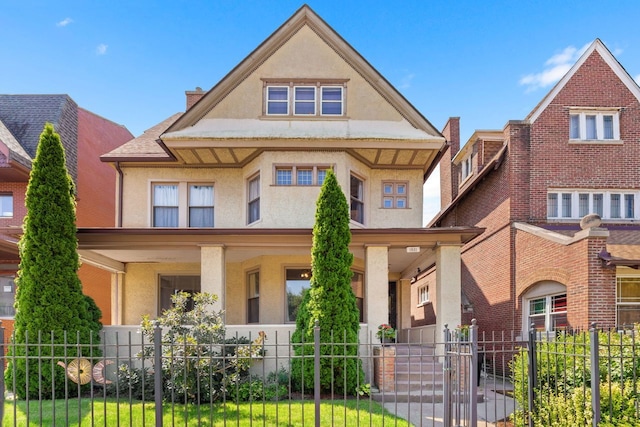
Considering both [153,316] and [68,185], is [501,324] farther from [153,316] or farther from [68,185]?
[68,185]

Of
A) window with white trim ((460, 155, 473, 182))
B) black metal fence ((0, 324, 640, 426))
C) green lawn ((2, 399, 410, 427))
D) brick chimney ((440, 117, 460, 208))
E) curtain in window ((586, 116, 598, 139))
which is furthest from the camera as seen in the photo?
brick chimney ((440, 117, 460, 208))

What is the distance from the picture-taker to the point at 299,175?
1445 cm

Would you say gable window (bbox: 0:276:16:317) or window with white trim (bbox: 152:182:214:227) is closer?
window with white trim (bbox: 152:182:214:227)

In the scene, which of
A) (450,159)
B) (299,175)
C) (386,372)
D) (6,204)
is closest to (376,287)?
(386,372)

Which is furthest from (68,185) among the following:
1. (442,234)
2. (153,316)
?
(442,234)

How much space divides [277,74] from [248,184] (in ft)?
11.2

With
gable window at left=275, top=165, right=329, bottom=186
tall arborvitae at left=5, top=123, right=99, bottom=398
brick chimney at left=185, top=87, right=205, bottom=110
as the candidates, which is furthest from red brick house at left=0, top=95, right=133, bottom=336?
gable window at left=275, top=165, right=329, bottom=186

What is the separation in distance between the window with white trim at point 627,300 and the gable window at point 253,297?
383 inches

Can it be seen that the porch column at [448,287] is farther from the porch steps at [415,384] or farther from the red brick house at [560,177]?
the red brick house at [560,177]

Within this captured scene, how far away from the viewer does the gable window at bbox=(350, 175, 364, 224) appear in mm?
14906

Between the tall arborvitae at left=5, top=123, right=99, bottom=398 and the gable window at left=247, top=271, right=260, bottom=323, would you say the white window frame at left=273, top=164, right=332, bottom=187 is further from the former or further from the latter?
the tall arborvitae at left=5, top=123, right=99, bottom=398

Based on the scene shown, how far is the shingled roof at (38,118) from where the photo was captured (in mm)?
19123

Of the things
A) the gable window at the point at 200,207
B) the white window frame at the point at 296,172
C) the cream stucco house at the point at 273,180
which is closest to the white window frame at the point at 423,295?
the cream stucco house at the point at 273,180

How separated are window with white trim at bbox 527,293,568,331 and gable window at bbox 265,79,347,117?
7.97 m
